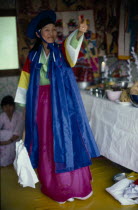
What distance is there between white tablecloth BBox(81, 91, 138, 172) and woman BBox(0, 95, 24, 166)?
3.33 feet

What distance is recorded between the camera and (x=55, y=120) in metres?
2.38

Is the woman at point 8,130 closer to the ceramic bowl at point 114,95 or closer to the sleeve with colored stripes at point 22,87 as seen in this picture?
the sleeve with colored stripes at point 22,87

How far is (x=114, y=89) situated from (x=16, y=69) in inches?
67.6

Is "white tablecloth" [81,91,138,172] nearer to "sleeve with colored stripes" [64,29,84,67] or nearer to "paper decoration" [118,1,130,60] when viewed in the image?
"sleeve with colored stripes" [64,29,84,67]

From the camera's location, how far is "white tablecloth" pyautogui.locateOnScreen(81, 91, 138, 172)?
2.62m

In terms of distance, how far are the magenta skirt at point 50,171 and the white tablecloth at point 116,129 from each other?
16.3 inches

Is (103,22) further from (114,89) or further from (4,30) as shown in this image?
(114,89)

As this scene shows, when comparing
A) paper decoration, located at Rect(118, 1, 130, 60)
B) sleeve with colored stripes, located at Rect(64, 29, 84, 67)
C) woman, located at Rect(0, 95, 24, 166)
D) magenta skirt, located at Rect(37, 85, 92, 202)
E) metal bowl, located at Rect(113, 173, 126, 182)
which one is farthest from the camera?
paper decoration, located at Rect(118, 1, 130, 60)

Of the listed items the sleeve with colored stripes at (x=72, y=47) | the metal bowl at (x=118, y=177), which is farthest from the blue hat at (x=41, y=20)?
the metal bowl at (x=118, y=177)

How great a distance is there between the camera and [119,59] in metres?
4.53

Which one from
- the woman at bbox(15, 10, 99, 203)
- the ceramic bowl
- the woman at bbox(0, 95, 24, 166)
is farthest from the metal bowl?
the woman at bbox(0, 95, 24, 166)

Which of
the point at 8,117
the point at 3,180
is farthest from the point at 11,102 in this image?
the point at 3,180

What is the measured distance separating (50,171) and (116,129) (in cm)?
77

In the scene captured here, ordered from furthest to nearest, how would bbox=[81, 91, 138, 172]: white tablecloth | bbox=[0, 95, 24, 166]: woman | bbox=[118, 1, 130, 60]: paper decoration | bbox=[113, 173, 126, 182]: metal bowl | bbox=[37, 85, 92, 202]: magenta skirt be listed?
bbox=[118, 1, 130, 60]: paper decoration < bbox=[0, 95, 24, 166]: woman < bbox=[113, 173, 126, 182]: metal bowl < bbox=[81, 91, 138, 172]: white tablecloth < bbox=[37, 85, 92, 202]: magenta skirt
